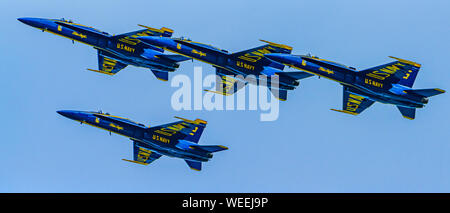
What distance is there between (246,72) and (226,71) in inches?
74.6

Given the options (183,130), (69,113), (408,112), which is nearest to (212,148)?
(183,130)

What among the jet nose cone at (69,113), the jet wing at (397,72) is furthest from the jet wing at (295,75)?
the jet nose cone at (69,113)

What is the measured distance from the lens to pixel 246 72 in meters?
71.1

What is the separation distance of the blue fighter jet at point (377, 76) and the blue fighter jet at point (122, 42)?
8.15 metres

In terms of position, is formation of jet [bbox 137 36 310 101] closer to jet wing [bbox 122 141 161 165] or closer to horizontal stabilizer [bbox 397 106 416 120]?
horizontal stabilizer [bbox 397 106 416 120]

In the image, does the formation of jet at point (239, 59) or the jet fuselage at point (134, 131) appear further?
the formation of jet at point (239, 59)

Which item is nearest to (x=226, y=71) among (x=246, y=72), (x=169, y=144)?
(x=246, y=72)

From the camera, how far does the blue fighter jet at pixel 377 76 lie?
226 feet

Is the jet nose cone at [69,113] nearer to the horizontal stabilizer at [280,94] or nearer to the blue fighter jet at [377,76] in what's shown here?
the blue fighter jet at [377,76]

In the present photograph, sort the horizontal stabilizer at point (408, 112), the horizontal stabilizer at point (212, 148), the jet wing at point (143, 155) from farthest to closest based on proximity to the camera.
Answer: the jet wing at point (143, 155)
the horizontal stabilizer at point (408, 112)
the horizontal stabilizer at point (212, 148)

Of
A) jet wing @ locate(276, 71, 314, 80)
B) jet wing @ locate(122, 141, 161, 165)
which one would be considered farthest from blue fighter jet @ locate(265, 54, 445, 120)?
jet wing @ locate(122, 141, 161, 165)

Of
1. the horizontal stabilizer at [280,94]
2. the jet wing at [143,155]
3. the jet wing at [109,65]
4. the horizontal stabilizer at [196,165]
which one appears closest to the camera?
the horizontal stabilizer at [280,94]

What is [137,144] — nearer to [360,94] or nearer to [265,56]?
[265,56]
